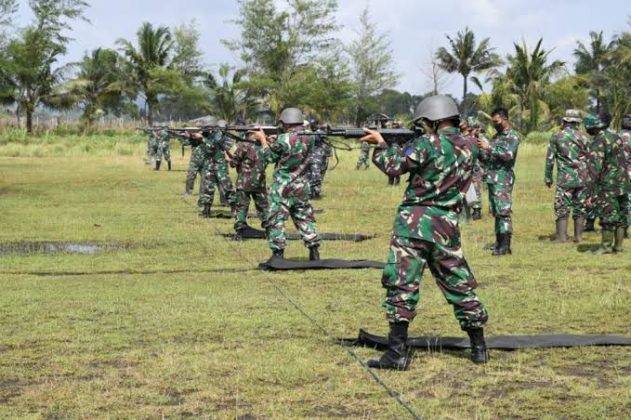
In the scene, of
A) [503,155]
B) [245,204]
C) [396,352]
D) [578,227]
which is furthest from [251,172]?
[396,352]

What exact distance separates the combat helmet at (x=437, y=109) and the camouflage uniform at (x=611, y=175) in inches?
244

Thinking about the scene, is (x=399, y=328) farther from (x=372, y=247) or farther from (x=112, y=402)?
(x=372, y=247)

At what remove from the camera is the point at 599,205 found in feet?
40.3

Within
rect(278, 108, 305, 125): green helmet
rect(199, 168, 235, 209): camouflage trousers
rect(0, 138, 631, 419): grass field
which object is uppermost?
rect(278, 108, 305, 125): green helmet

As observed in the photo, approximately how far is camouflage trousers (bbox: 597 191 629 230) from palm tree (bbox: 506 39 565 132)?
42762 millimetres

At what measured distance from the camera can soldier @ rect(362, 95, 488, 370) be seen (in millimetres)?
6465

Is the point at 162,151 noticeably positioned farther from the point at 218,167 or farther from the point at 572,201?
the point at 572,201

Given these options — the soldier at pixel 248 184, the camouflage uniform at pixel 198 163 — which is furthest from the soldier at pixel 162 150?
the soldier at pixel 248 184

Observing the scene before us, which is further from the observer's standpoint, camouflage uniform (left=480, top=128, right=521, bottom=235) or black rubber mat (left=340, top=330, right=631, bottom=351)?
camouflage uniform (left=480, top=128, right=521, bottom=235)

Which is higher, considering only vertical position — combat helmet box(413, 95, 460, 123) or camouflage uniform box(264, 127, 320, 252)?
combat helmet box(413, 95, 460, 123)

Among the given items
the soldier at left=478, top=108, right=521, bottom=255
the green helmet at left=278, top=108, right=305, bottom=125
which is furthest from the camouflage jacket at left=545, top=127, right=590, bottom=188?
the green helmet at left=278, top=108, right=305, bottom=125

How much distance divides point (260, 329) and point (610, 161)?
633cm

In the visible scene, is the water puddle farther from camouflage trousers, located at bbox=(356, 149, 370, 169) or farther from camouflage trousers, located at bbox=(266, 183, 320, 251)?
camouflage trousers, located at bbox=(356, 149, 370, 169)

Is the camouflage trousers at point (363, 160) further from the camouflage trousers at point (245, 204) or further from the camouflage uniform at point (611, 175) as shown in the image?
the camouflage uniform at point (611, 175)
